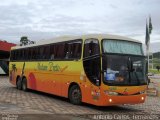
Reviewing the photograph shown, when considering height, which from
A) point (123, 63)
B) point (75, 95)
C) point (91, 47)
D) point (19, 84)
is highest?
point (91, 47)

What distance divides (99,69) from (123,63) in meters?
1.05

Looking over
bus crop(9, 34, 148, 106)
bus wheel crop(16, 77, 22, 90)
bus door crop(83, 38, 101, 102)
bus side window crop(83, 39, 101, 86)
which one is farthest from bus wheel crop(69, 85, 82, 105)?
bus wheel crop(16, 77, 22, 90)

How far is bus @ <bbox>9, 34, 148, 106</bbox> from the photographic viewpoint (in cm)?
1617

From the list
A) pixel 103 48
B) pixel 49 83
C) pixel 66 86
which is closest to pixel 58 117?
pixel 103 48

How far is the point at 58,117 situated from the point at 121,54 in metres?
4.54

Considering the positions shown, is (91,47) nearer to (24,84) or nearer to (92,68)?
(92,68)

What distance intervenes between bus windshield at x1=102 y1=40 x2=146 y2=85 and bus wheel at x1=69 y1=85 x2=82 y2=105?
2275 mm

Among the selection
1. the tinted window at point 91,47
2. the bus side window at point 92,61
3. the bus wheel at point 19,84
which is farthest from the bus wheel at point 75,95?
the bus wheel at point 19,84

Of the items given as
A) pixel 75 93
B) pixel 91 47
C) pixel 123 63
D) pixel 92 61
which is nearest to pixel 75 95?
pixel 75 93

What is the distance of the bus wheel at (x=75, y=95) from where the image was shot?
1797 cm

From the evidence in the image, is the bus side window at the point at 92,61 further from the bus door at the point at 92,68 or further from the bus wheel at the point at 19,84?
the bus wheel at the point at 19,84

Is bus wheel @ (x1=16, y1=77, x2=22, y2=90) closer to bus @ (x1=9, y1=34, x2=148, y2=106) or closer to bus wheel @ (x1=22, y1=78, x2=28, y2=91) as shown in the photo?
bus wheel @ (x1=22, y1=78, x2=28, y2=91)

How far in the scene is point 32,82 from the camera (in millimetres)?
24281

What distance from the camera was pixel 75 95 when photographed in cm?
1830
